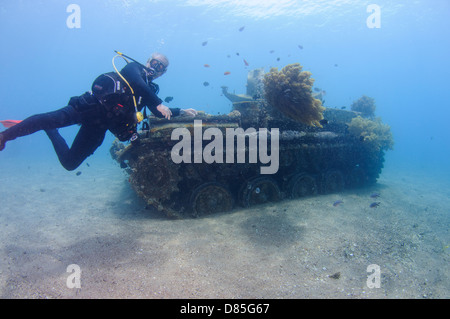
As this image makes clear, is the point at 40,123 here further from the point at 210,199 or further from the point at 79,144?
the point at 210,199

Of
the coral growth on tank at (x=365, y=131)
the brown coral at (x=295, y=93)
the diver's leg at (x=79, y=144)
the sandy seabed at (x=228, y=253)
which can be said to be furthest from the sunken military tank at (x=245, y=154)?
the diver's leg at (x=79, y=144)

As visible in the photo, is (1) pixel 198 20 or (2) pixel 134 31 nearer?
(1) pixel 198 20

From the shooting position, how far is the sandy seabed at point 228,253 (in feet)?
10.2

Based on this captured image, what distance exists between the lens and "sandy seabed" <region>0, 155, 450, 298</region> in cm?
311

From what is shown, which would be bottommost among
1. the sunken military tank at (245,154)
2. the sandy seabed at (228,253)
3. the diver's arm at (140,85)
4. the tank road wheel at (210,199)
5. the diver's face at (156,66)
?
the sandy seabed at (228,253)

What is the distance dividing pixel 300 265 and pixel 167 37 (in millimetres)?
69310

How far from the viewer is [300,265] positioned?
12.5 feet

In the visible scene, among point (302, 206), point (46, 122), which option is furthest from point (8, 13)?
point (302, 206)

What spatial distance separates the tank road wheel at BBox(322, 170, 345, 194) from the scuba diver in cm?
680

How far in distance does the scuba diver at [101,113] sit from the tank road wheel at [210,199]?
2.52 m

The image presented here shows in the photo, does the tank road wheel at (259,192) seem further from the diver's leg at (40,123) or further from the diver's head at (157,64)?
the diver's leg at (40,123)

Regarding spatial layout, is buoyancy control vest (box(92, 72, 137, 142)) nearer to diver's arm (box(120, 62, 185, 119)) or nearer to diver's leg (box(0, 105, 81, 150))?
diver's arm (box(120, 62, 185, 119))

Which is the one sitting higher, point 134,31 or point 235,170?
point 134,31

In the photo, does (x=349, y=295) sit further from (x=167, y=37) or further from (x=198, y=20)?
(x=167, y=37)
